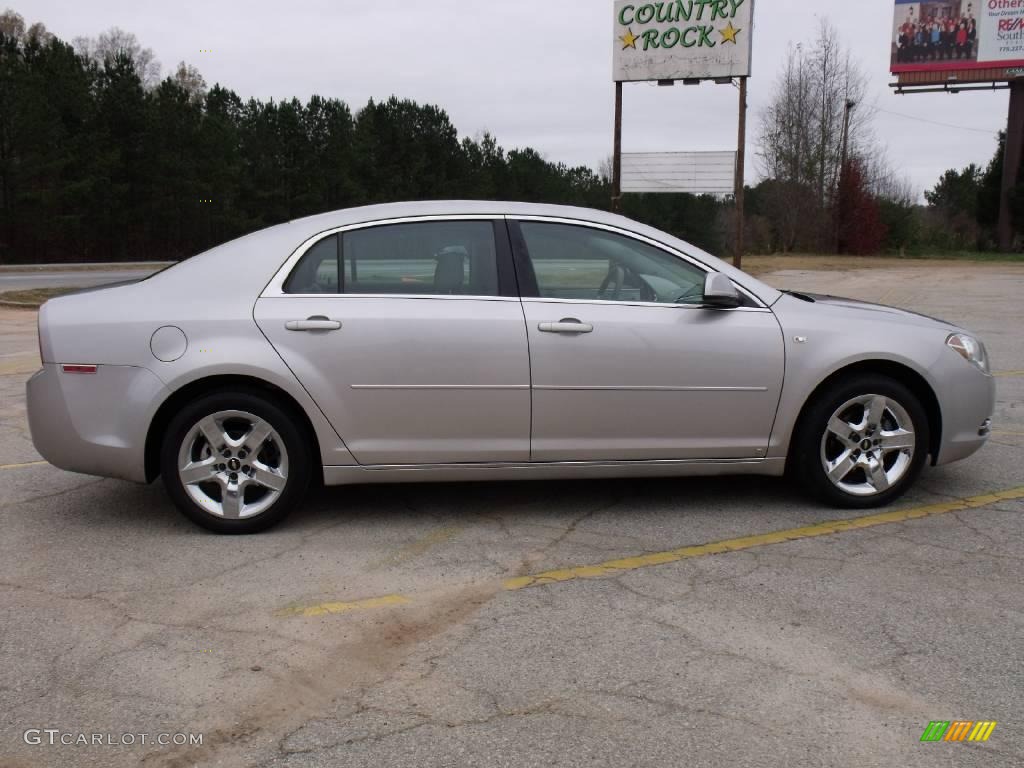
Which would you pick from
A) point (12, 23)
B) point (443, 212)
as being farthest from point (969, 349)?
point (12, 23)

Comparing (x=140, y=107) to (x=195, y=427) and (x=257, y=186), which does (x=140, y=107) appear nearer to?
(x=257, y=186)

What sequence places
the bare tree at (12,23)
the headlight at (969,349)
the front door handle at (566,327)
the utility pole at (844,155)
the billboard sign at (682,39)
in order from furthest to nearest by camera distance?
the bare tree at (12,23) → the utility pole at (844,155) → the billboard sign at (682,39) → the headlight at (969,349) → the front door handle at (566,327)

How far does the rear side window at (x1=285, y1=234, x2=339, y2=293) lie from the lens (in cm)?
463

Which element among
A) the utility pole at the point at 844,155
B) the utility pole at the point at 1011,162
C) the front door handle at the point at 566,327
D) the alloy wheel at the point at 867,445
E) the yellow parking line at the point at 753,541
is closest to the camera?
the yellow parking line at the point at 753,541

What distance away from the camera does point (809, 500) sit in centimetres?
516

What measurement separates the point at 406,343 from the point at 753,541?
1.90 meters

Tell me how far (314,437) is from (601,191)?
72.6m

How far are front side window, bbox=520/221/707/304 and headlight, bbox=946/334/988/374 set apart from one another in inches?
55.5

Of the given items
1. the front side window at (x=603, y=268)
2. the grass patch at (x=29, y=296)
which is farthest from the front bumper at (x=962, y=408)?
the grass patch at (x=29, y=296)

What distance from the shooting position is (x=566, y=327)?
15.2 ft

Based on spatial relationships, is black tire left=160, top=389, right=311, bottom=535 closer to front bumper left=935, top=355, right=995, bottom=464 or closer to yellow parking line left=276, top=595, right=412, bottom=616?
yellow parking line left=276, top=595, right=412, bottom=616

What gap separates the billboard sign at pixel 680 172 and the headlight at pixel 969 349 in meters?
19.4

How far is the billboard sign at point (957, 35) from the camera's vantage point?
4472 centimetres

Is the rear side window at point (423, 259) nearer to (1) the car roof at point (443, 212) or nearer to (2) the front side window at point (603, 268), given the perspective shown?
(1) the car roof at point (443, 212)
